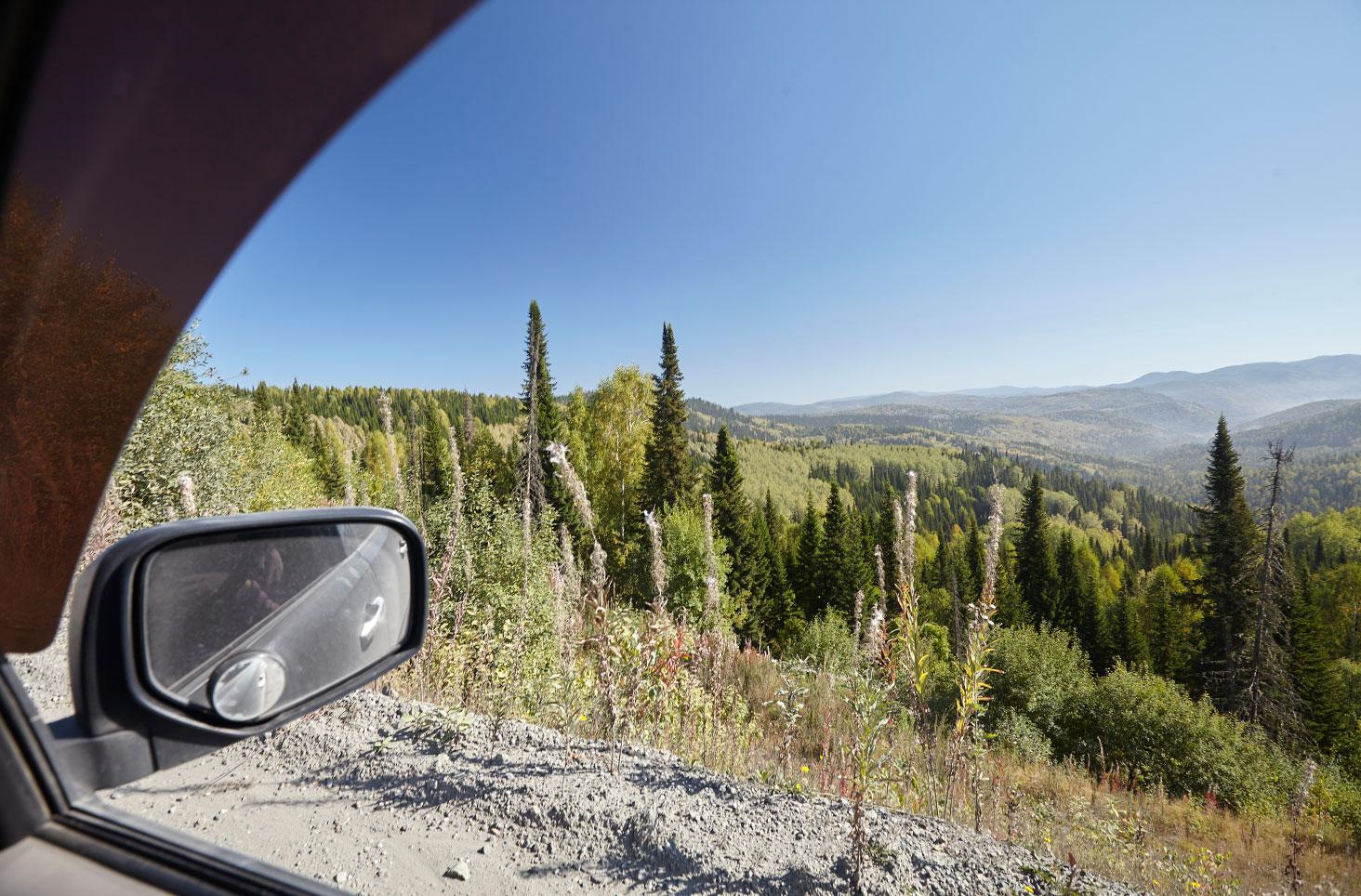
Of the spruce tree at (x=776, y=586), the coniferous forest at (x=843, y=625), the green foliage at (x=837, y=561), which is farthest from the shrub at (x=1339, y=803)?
the spruce tree at (x=776, y=586)

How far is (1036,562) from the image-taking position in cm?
4894

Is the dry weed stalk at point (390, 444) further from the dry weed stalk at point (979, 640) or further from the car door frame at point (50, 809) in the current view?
the dry weed stalk at point (979, 640)

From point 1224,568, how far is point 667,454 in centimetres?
3455

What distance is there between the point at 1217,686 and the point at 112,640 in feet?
156

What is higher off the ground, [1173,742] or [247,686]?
[247,686]

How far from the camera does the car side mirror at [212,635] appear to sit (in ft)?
3.01

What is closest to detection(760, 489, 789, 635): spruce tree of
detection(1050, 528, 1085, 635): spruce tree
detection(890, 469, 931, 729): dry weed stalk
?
detection(1050, 528, 1085, 635): spruce tree

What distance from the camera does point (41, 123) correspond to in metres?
0.97

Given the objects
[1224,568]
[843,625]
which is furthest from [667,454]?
[1224,568]

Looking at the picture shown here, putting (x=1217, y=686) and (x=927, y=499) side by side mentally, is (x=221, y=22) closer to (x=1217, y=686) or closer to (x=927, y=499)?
(x=1217, y=686)

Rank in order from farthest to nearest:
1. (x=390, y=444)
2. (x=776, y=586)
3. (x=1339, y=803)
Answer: (x=776, y=586) < (x=1339, y=803) < (x=390, y=444)

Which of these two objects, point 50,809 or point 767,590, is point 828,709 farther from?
point 767,590

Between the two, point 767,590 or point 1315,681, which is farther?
point 767,590

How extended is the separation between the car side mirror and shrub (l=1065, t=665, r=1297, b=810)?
27054 millimetres
